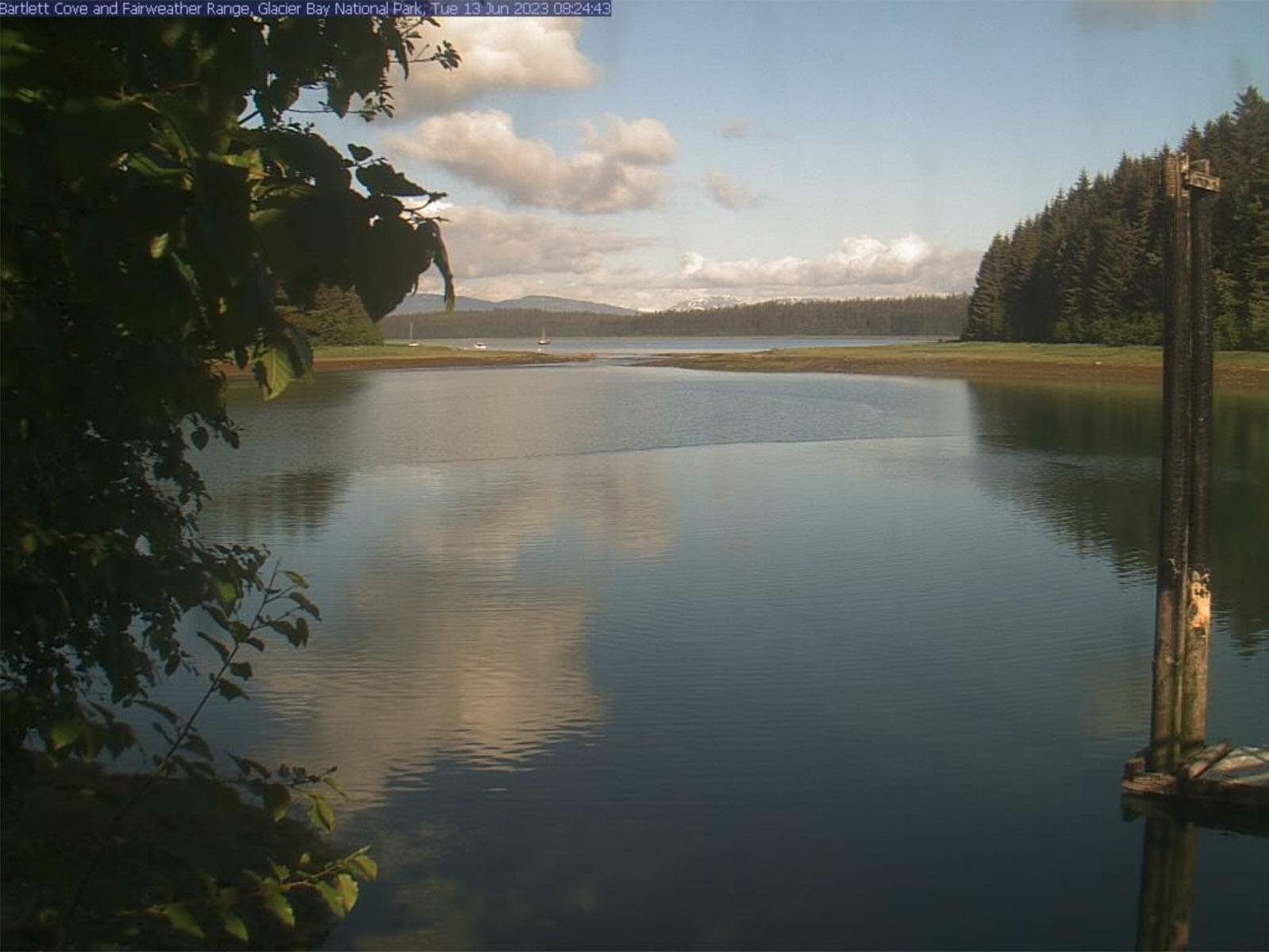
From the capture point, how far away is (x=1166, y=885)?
7285 millimetres

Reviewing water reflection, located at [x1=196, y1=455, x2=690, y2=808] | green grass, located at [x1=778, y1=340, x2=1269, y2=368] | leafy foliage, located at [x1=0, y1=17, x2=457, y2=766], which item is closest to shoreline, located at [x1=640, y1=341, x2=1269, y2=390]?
green grass, located at [x1=778, y1=340, x2=1269, y2=368]

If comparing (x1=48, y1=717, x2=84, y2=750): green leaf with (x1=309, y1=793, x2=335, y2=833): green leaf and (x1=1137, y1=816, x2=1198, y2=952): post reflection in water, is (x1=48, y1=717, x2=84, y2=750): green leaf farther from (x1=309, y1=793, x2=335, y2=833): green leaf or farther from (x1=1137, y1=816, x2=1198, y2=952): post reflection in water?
(x1=1137, y1=816, x2=1198, y2=952): post reflection in water

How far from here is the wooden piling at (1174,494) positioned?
8.23 metres

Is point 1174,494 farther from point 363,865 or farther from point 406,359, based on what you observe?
point 406,359

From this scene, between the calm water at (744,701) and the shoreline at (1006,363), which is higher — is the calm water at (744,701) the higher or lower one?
the lower one

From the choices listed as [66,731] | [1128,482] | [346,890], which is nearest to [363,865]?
[346,890]

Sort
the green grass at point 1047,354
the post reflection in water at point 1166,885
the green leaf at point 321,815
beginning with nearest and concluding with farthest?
the green leaf at point 321,815 < the post reflection in water at point 1166,885 < the green grass at point 1047,354

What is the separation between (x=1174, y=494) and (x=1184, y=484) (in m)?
0.10

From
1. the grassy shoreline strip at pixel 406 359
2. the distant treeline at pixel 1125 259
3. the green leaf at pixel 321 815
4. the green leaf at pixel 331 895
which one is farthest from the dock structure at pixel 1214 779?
the grassy shoreline strip at pixel 406 359

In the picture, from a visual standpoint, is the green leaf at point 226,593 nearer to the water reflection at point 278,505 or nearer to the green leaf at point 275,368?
the green leaf at point 275,368

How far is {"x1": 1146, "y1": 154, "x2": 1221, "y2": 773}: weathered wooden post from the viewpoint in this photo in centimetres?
825

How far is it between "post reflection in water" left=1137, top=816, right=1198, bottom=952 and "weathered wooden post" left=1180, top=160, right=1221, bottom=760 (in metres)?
0.63

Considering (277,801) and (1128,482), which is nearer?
(277,801)

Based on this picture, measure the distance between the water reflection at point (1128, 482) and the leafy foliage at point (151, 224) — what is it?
10.9 metres
